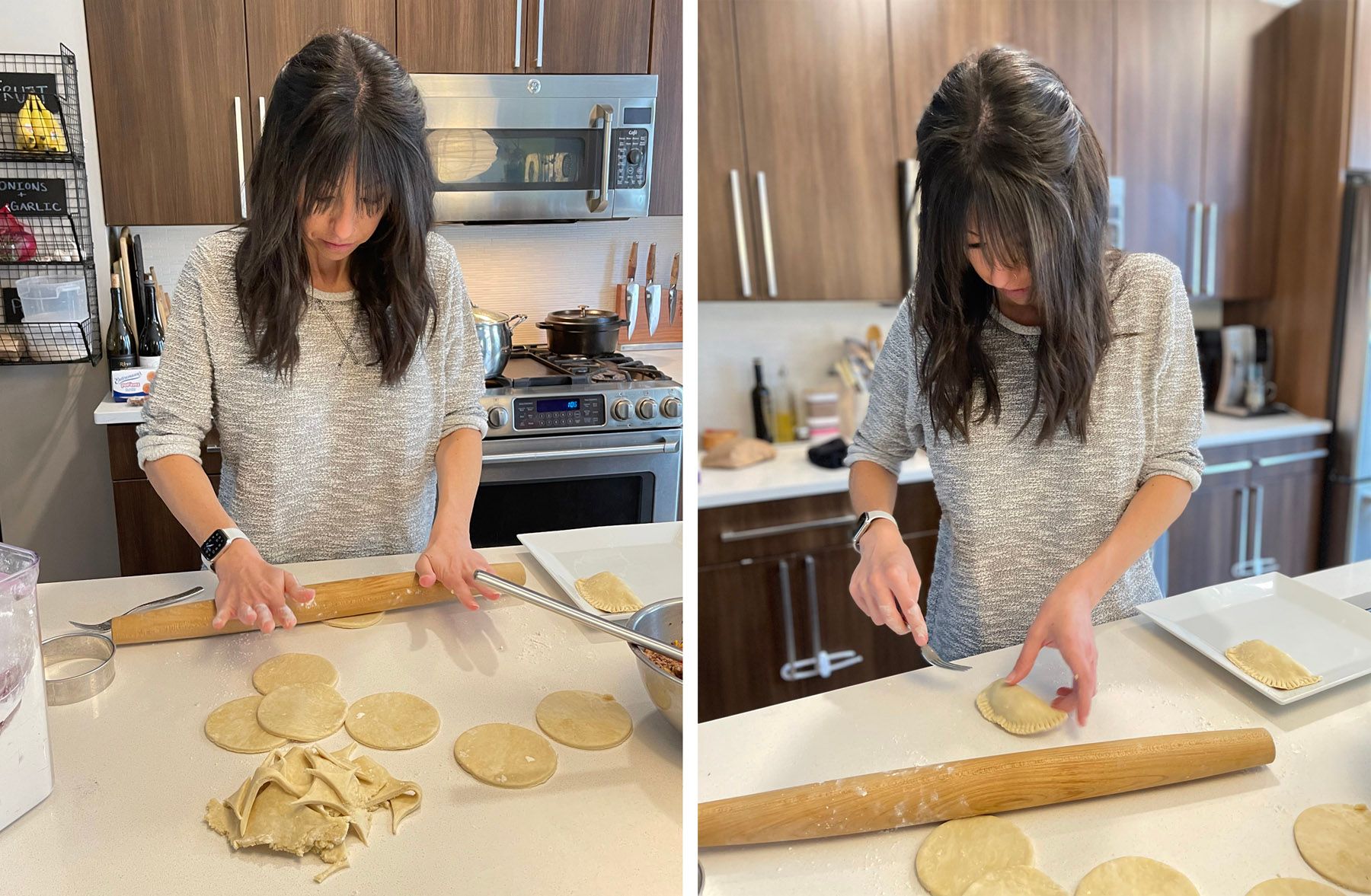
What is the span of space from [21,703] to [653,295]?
303mm

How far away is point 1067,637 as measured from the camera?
378mm

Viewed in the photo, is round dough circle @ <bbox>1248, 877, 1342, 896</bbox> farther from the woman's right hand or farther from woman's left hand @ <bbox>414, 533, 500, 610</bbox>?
woman's left hand @ <bbox>414, 533, 500, 610</bbox>

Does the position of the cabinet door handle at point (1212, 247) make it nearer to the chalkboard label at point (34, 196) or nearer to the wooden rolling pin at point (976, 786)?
the wooden rolling pin at point (976, 786)

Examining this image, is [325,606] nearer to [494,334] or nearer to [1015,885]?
[494,334]

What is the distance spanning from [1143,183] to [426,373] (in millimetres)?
1331

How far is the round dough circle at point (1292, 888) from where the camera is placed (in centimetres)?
28

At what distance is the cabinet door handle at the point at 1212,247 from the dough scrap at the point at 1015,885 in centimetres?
134

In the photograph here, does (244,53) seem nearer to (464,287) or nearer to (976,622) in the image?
(464,287)

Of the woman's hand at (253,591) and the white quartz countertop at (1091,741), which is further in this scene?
the woman's hand at (253,591)

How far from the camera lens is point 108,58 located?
0.32 m

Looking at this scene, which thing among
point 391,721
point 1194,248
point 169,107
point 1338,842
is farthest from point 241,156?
point 1194,248

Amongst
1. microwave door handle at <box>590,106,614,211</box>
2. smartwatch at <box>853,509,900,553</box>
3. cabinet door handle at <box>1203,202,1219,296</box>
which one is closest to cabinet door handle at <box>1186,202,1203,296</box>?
cabinet door handle at <box>1203,202,1219,296</box>

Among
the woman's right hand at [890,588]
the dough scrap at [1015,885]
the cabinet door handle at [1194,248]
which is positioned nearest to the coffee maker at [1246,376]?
the cabinet door handle at [1194,248]

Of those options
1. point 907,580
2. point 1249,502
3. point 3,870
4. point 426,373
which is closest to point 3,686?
point 3,870
